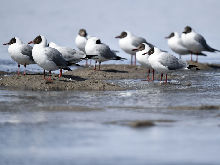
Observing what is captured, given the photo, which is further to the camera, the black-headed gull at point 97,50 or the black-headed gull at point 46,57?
the black-headed gull at point 97,50

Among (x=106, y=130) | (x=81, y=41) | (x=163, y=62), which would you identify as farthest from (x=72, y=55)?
(x=106, y=130)

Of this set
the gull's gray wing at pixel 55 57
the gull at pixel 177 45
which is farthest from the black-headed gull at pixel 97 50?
the gull at pixel 177 45

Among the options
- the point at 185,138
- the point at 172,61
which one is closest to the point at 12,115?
the point at 185,138

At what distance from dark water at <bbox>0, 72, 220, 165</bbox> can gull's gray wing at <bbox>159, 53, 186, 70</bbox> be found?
4004mm

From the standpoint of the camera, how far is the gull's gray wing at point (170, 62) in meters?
17.4

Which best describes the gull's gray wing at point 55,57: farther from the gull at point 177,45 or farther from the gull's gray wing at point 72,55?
the gull at point 177,45

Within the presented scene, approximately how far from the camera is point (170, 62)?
691 inches

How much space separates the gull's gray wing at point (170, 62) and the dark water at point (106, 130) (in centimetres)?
400

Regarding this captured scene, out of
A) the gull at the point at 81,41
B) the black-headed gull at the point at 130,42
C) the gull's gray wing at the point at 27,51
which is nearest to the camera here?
the gull's gray wing at the point at 27,51

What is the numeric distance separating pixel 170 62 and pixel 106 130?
30.2ft

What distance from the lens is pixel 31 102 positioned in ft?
39.3

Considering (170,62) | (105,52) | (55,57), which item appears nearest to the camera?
(55,57)

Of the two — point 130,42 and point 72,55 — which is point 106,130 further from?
point 130,42

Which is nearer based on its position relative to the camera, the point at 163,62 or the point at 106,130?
the point at 106,130
